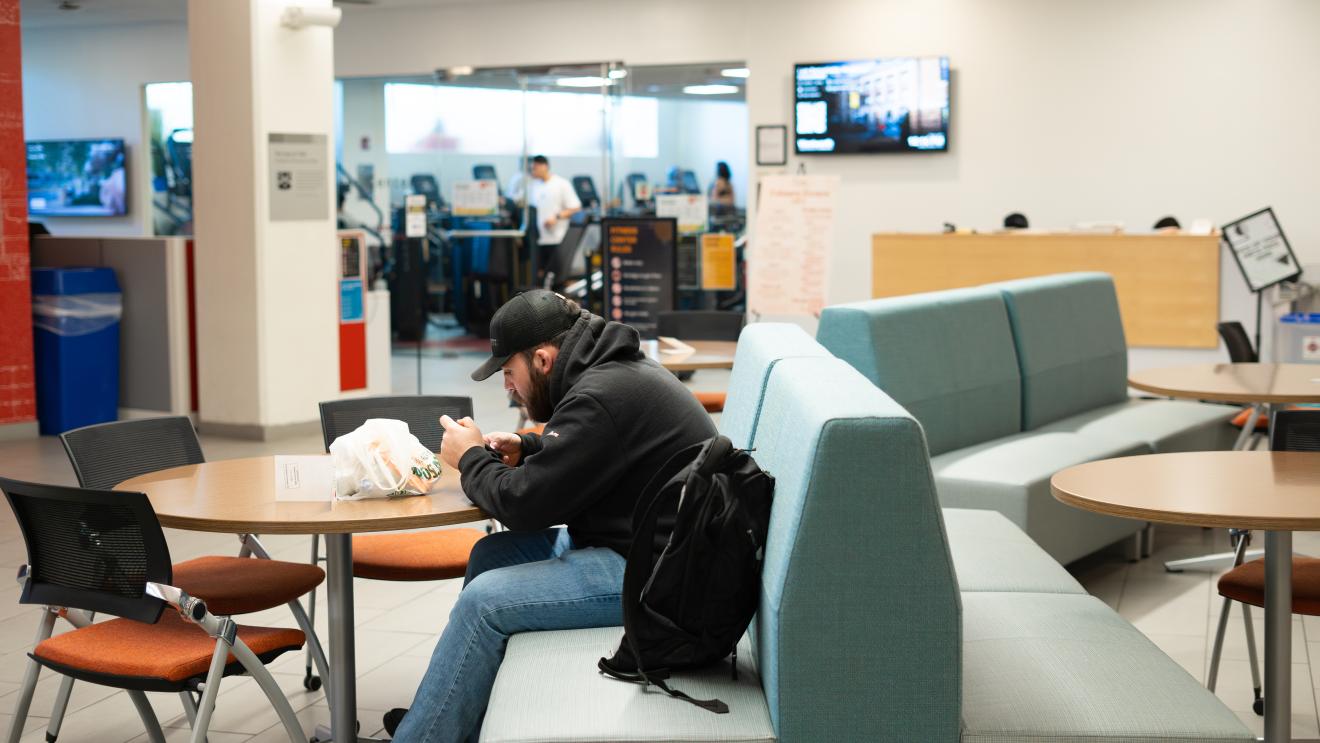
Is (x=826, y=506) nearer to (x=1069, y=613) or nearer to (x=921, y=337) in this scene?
(x=1069, y=613)

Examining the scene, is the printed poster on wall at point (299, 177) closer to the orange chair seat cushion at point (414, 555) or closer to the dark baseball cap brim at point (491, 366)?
the orange chair seat cushion at point (414, 555)

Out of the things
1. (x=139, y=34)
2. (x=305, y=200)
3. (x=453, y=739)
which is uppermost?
(x=139, y=34)

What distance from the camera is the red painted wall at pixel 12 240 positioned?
8484 millimetres

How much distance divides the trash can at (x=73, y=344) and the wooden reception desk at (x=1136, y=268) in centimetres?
582

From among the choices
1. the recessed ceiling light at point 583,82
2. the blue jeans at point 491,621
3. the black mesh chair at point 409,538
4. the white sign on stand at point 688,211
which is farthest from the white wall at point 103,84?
the blue jeans at point 491,621

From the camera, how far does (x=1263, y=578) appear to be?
351 centimetres

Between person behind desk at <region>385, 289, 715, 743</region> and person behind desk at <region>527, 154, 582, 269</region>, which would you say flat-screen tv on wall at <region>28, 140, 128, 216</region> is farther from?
person behind desk at <region>385, 289, 715, 743</region>

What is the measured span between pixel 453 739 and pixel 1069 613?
142 cm

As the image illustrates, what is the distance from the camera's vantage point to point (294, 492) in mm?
3217

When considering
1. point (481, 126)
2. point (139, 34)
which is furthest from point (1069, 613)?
point (139, 34)

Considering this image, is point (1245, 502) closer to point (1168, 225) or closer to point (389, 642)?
point (389, 642)

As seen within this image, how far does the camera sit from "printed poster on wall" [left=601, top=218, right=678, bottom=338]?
368 inches

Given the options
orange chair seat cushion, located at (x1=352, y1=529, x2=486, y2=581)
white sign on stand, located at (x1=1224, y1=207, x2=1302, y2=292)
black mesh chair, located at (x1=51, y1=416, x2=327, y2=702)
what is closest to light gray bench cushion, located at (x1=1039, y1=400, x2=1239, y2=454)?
orange chair seat cushion, located at (x1=352, y1=529, x2=486, y2=581)

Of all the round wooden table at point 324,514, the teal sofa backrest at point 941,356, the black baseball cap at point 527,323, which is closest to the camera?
the round wooden table at point 324,514
